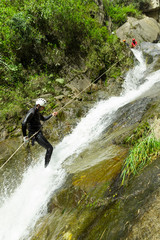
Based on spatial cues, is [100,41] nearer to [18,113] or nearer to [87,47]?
[87,47]

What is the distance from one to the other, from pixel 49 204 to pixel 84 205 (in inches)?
48.5

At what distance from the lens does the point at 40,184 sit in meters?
4.98

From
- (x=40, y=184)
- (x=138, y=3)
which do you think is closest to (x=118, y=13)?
(x=138, y=3)

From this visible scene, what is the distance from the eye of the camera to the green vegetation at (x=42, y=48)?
9.34 metres

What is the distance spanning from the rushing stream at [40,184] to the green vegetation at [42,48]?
106 inches

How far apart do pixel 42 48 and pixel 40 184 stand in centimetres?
890

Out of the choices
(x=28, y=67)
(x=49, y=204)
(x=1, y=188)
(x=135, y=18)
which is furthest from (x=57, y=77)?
(x=135, y=18)

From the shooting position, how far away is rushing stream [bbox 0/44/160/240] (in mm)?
3984

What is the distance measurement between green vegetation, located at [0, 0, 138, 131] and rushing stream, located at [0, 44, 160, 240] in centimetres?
269

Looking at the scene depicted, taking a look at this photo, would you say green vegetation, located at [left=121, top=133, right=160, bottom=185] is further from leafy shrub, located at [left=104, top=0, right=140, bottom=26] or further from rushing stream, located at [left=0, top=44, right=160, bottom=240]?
leafy shrub, located at [left=104, top=0, right=140, bottom=26]

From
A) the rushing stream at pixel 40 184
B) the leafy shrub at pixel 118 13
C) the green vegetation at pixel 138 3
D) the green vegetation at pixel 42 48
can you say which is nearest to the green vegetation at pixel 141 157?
the rushing stream at pixel 40 184

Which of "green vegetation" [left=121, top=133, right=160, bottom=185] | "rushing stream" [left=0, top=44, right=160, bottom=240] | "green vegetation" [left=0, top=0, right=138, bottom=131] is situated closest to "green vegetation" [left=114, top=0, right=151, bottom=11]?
"green vegetation" [left=0, top=0, right=138, bottom=131]

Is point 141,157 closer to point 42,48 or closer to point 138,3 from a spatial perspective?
point 42,48

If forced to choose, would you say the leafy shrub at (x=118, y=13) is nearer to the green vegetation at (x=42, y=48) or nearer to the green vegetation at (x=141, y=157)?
the green vegetation at (x=42, y=48)
